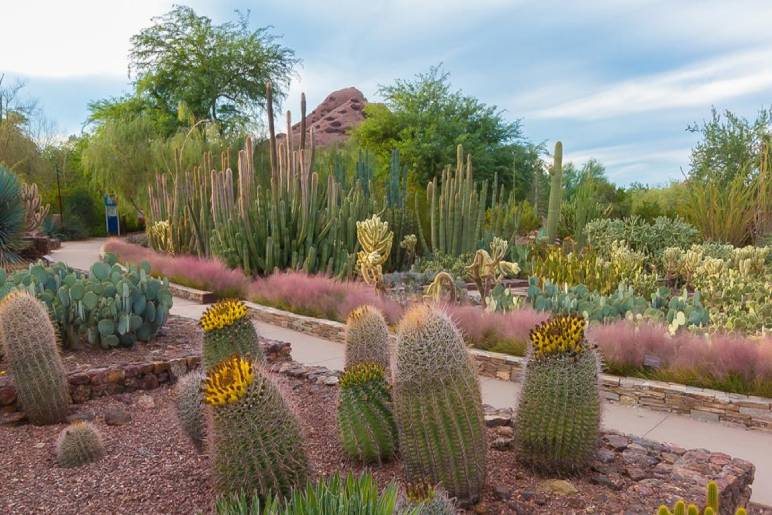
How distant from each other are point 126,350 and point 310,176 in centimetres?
609

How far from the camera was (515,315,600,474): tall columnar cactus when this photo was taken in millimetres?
3029

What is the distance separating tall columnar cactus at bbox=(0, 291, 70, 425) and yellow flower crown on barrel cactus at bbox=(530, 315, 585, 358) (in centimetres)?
308

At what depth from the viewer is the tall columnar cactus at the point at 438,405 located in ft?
9.02

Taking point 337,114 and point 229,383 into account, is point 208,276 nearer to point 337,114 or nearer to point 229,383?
point 229,383

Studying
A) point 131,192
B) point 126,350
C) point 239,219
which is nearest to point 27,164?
point 131,192

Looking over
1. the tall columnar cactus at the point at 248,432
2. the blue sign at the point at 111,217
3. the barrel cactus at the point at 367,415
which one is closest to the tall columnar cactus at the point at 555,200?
→ the barrel cactus at the point at 367,415

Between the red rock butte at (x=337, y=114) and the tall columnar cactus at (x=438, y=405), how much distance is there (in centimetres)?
4709

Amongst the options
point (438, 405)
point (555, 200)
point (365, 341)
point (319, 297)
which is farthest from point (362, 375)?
point (555, 200)

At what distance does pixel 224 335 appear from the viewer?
374 centimetres

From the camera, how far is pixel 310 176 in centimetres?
1130

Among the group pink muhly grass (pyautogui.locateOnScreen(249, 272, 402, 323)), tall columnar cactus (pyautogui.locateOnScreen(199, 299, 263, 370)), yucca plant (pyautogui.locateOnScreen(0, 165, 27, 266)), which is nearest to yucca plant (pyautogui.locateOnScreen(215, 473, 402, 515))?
tall columnar cactus (pyautogui.locateOnScreen(199, 299, 263, 370))

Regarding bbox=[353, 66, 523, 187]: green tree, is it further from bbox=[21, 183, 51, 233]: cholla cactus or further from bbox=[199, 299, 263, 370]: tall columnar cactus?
bbox=[199, 299, 263, 370]: tall columnar cactus

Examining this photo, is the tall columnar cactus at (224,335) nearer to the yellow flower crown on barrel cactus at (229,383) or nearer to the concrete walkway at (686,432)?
the yellow flower crown on barrel cactus at (229,383)

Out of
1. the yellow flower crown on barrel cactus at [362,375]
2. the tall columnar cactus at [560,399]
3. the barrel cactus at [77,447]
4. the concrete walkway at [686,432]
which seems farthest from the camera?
the concrete walkway at [686,432]
